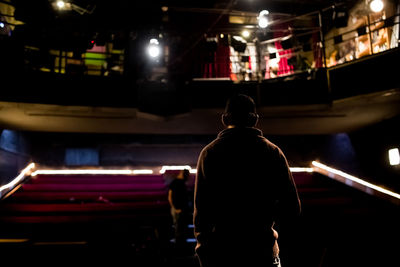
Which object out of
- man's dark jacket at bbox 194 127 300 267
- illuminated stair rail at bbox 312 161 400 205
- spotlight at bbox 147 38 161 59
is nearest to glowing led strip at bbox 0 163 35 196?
spotlight at bbox 147 38 161 59

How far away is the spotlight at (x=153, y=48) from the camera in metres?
8.88

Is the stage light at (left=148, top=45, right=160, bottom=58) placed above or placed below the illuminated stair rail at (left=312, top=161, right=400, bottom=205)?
above

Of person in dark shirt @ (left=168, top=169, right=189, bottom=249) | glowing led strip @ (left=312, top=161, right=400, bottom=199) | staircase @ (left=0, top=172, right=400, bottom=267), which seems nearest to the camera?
staircase @ (left=0, top=172, right=400, bottom=267)

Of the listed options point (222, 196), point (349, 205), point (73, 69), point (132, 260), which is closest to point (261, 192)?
point (222, 196)

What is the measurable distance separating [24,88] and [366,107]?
829cm

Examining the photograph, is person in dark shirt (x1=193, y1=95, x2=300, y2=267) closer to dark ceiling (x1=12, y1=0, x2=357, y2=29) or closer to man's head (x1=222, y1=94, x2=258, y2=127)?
man's head (x1=222, y1=94, x2=258, y2=127)

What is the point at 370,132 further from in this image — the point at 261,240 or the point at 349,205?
the point at 261,240

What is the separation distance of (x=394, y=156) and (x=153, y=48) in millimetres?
7211

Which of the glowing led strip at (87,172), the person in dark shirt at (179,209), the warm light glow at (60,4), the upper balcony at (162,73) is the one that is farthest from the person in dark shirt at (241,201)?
the warm light glow at (60,4)

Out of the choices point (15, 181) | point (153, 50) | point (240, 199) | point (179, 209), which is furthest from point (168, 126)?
point (240, 199)

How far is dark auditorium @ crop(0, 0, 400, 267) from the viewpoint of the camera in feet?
19.1

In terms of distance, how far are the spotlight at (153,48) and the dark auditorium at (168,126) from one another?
0.03 meters

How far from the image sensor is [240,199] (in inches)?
57.9

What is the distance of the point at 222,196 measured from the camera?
150cm
